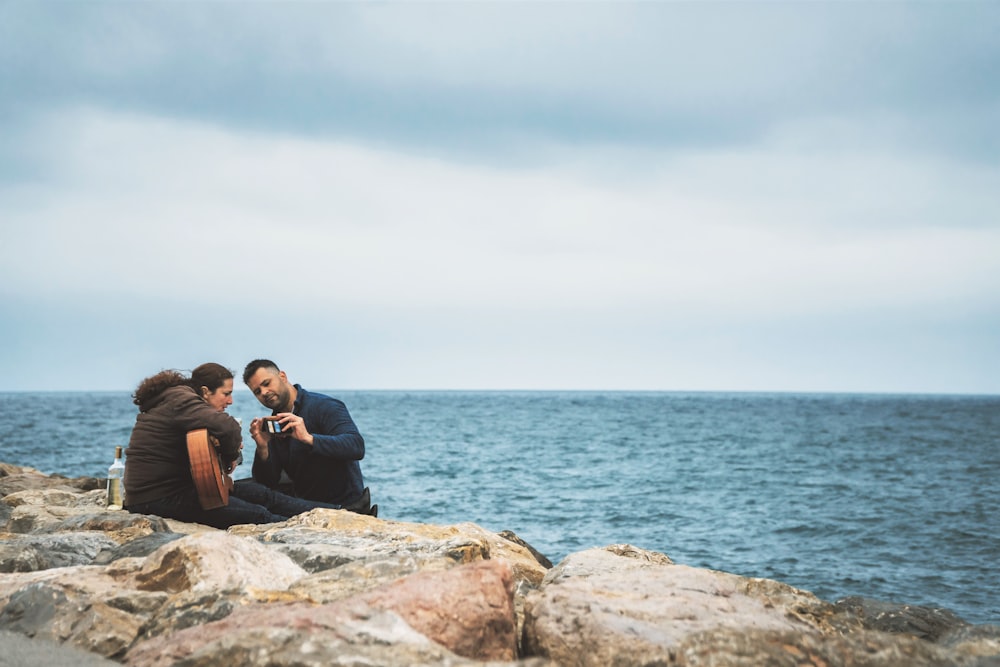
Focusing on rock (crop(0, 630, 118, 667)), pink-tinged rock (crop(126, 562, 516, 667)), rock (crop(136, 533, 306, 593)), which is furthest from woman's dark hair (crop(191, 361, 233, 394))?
pink-tinged rock (crop(126, 562, 516, 667))

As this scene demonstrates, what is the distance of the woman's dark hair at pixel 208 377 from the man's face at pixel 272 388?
479 mm

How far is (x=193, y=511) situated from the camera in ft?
23.8

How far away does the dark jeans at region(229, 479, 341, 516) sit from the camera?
7.87m

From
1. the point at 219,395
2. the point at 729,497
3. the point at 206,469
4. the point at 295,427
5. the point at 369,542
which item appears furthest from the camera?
the point at 729,497

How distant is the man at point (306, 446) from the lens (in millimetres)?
7980

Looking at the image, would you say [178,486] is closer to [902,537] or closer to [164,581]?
[164,581]

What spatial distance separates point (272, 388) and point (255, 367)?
0.79 ft

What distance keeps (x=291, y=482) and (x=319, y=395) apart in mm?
846

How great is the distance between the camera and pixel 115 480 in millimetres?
8586

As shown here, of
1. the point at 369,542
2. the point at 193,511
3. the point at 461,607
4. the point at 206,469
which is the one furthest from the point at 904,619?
the point at 193,511

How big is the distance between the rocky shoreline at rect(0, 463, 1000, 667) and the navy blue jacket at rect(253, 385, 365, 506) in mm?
2431

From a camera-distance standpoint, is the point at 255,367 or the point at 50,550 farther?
the point at 255,367

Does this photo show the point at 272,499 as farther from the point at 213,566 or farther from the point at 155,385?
the point at 213,566

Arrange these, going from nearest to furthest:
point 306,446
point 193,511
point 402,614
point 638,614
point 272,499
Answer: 1. point 402,614
2. point 638,614
3. point 193,511
4. point 272,499
5. point 306,446
